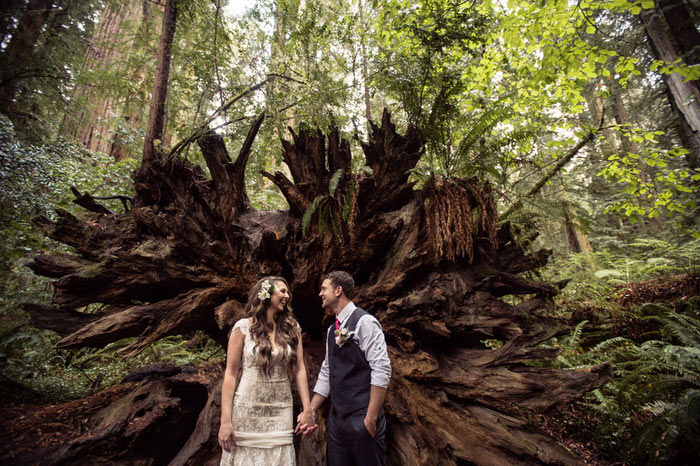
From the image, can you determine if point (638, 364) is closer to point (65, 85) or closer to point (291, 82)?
point (291, 82)

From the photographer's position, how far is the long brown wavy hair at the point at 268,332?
8.86 feet

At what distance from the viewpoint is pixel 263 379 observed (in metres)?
2.71

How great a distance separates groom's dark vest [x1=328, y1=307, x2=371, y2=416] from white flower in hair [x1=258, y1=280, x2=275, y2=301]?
0.85m

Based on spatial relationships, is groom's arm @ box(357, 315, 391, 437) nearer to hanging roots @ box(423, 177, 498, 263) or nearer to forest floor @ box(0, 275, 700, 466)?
hanging roots @ box(423, 177, 498, 263)

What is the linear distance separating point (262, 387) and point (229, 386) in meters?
0.30

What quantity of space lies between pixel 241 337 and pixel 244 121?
5240mm

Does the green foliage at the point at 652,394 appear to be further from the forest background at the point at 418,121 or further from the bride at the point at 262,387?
the bride at the point at 262,387

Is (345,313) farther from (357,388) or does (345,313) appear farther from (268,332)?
(268,332)

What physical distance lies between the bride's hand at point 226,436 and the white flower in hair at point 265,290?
1120 millimetres

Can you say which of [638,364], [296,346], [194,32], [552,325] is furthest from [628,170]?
[194,32]

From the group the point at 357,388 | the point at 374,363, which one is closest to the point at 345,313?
the point at 374,363

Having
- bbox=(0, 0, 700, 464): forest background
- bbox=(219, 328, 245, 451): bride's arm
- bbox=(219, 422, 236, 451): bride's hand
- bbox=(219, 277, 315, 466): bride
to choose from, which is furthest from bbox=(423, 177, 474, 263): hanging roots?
bbox=(219, 422, 236, 451): bride's hand

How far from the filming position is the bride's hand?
8.05 ft

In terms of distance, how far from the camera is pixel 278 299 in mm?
2928
